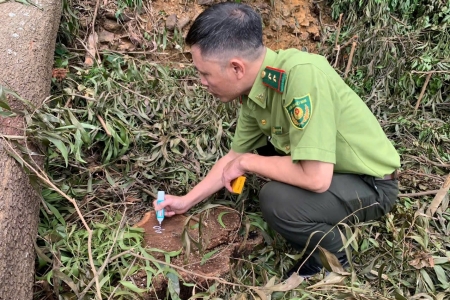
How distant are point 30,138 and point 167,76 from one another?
132 cm

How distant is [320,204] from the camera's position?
5.55ft

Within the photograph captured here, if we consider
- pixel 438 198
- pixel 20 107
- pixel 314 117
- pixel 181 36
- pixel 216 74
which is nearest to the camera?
pixel 314 117

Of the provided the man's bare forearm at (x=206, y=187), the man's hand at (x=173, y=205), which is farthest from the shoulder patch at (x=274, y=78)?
the man's hand at (x=173, y=205)

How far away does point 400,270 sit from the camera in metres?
1.83

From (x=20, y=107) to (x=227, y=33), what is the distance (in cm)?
86

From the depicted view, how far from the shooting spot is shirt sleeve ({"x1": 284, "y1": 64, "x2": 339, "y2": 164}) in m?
1.45

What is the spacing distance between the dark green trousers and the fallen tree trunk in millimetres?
889

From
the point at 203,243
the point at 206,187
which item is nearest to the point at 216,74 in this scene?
the point at 206,187

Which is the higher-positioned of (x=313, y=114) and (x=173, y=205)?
(x=313, y=114)

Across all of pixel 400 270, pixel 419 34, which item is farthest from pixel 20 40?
pixel 419 34

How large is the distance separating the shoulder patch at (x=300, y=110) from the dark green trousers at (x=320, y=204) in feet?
1.02

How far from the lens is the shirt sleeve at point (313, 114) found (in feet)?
4.76

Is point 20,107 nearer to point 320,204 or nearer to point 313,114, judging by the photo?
point 313,114

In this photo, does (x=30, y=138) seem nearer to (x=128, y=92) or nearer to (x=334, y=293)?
(x=128, y=92)
